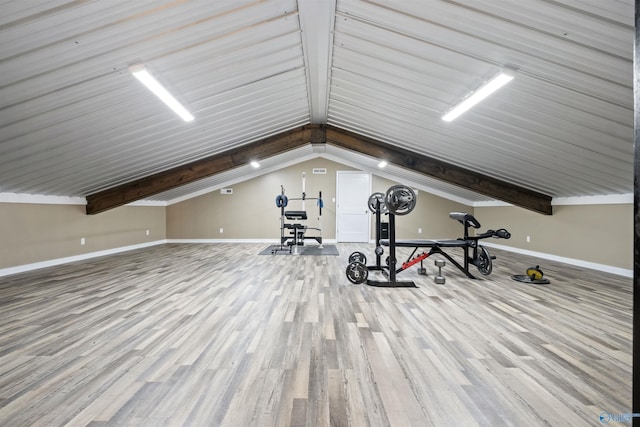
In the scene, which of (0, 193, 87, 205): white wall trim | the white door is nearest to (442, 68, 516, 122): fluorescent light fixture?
the white door

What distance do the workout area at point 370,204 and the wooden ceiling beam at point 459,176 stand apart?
4 cm

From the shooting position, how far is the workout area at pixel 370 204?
6.15 feet

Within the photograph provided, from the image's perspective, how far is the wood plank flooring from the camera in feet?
5.59

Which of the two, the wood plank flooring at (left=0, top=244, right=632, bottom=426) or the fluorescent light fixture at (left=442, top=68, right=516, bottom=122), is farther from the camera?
the fluorescent light fixture at (left=442, top=68, right=516, bottom=122)

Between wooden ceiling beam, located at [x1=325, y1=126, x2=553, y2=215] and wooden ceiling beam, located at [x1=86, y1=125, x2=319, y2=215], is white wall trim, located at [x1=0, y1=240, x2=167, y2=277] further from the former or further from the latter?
wooden ceiling beam, located at [x1=325, y1=126, x2=553, y2=215]

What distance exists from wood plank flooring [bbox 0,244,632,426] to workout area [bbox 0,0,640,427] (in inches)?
0.8

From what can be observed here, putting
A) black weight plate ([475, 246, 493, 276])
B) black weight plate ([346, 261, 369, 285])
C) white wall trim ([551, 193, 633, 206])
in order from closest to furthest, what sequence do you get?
1. black weight plate ([346, 261, 369, 285])
2. black weight plate ([475, 246, 493, 276])
3. white wall trim ([551, 193, 633, 206])

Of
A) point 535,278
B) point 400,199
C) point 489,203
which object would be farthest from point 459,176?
point 489,203

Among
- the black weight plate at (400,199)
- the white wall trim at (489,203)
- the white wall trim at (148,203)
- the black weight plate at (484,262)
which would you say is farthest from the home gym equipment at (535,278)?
the white wall trim at (148,203)

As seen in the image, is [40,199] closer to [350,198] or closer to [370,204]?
[370,204]

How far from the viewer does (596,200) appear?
5.74 meters

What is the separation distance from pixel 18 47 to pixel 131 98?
1273mm

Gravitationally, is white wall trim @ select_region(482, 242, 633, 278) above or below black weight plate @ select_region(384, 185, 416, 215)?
below

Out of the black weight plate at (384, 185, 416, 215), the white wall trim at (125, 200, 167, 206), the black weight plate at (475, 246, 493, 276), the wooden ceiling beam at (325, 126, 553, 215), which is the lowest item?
the black weight plate at (475, 246, 493, 276)
